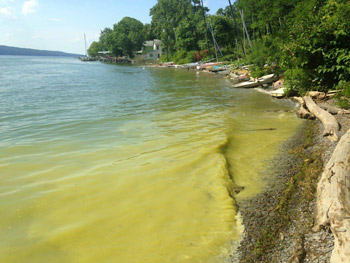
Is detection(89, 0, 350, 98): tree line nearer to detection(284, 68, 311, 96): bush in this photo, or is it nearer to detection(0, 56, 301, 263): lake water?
detection(284, 68, 311, 96): bush

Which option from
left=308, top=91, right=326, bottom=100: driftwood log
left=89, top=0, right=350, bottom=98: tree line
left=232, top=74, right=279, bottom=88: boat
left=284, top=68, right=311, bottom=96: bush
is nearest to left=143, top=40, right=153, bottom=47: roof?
left=89, top=0, right=350, bottom=98: tree line

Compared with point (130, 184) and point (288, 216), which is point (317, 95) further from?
point (130, 184)

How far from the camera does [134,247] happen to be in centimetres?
399

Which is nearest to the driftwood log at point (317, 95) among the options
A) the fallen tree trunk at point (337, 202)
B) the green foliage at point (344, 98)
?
the green foliage at point (344, 98)

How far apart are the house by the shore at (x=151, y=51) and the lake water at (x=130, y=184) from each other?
101 meters

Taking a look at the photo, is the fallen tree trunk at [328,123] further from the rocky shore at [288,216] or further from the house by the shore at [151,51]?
the house by the shore at [151,51]

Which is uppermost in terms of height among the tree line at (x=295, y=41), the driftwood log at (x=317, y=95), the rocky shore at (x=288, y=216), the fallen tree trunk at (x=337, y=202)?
the tree line at (x=295, y=41)

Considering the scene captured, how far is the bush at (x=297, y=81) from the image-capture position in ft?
46.9

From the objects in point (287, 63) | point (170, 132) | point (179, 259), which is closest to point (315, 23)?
point (287, 63)

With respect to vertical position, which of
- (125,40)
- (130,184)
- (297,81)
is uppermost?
(125,40)

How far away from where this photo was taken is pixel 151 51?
110250 mm

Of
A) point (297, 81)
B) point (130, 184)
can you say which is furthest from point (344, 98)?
point (130, 184)

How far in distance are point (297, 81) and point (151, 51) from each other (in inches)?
3980

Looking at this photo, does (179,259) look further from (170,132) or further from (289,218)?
(170,132)
